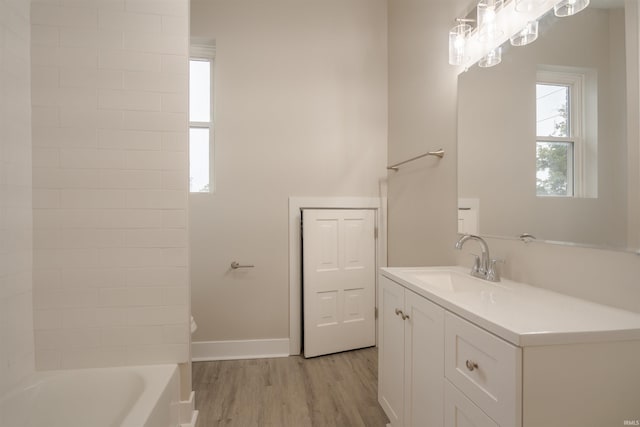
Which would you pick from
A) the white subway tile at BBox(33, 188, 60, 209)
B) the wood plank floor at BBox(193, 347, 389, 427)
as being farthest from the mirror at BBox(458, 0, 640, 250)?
the white subway tile at BBox(33, 188, 60, 209)

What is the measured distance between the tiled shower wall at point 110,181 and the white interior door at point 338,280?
3.70ft

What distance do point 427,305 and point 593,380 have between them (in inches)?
20.3

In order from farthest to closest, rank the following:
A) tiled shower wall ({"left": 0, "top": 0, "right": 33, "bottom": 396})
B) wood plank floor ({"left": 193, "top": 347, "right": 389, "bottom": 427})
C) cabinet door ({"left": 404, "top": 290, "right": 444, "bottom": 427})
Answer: wood plank floor ({"left": 193, "top": 347, "right": 389, "bottom": 427}) → tiled shower wall ({"left": 0, "top": 0, "right": 33, "bottom": 396}) → cabinet door ({"left": 404, "top": 290, "right": 444, "bottom": 427})

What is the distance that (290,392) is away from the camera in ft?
6.70

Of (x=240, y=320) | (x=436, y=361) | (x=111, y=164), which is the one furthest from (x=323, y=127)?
(x=436, y=361)

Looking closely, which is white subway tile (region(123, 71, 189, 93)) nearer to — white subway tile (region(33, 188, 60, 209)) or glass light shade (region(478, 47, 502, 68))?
white subway tile (region(33, 188, 60, 209))

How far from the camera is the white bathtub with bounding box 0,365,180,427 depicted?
4.30 ft

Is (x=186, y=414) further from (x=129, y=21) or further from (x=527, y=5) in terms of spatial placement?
(x=527, y=5)

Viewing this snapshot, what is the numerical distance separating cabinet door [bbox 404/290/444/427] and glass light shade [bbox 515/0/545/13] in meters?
1.29

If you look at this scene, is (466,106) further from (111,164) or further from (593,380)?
(111,164)

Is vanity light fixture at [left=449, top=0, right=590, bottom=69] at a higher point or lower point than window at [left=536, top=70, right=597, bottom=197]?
higher

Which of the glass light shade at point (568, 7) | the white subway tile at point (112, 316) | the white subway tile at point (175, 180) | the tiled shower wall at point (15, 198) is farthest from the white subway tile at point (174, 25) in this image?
the glass light shade at point (568, 7)

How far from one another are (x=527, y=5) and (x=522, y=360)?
139cm

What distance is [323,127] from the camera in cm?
270
